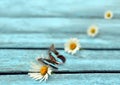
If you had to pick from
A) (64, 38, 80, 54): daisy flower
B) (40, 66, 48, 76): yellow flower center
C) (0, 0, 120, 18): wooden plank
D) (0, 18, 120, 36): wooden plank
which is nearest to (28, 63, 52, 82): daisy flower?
(40, 66, 48, 76): yellow flower center

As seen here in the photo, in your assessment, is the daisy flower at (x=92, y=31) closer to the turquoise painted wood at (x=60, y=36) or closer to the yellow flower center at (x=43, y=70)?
the turquoise painted wood at (x=60, y=36)

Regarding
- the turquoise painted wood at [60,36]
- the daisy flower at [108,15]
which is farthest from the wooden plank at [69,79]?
the daisy flower at [108,15]

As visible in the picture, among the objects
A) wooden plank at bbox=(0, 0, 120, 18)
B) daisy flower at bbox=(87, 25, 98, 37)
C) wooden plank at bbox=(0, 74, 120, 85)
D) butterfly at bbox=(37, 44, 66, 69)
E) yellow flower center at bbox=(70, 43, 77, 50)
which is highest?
wooden plank at bbox=(0, 0, 120, 18)

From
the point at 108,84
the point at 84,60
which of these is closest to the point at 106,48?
the point at 84,60

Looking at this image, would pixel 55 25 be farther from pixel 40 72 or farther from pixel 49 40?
pixel 40 72

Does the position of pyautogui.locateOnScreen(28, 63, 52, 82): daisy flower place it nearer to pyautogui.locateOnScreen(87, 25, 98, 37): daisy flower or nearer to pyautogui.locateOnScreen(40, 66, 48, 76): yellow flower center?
pyautogui.locateOnScreen(40, 66, 48, 76): yellow flower center

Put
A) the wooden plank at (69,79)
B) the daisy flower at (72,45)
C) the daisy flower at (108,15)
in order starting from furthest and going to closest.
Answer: the daisy flower at (108,15)
the daisy flower at (72,45)
the wooden plank at (69,79)
